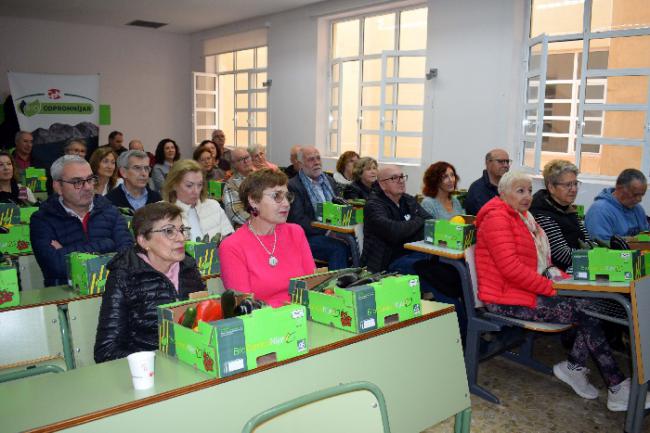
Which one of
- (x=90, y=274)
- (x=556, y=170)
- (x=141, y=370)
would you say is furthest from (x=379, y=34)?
(x=141, y=370)

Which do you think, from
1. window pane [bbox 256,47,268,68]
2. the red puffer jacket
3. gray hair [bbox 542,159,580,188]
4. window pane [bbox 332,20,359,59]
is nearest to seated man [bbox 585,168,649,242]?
gray hair [bbox 542,159,580,188]

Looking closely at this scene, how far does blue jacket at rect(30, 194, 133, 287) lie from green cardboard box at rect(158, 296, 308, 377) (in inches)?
54.5

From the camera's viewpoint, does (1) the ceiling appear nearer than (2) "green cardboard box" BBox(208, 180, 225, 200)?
No

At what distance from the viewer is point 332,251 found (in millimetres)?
4539

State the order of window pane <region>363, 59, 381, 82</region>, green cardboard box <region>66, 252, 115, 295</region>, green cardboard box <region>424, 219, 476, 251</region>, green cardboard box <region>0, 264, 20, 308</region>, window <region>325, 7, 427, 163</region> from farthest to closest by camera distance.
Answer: window pane <region>363, 59, 381, 82</region>
window <region>325, 7, 427, 163</region>
green cardboard box <region>424, 219, 476, 251</region>
green cardboard box <region>66, 252, 115, 295</region>
green cardboard box <region>0, 264, 20, 308</region>

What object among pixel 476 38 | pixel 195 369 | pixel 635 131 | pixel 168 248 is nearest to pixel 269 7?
pixel 476 38

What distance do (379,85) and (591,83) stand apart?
2.93 m

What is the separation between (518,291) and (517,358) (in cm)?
72

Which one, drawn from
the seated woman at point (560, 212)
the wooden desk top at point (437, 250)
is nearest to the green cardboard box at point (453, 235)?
the wooden desk top at point (437, 250)

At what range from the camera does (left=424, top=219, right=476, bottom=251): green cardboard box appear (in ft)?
10.8

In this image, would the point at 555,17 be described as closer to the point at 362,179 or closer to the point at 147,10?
the point at 362,179

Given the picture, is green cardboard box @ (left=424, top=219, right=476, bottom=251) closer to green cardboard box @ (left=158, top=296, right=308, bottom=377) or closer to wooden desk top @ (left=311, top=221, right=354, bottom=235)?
wooden desk top @ (left=311, top=221, right=354, bottom=235)

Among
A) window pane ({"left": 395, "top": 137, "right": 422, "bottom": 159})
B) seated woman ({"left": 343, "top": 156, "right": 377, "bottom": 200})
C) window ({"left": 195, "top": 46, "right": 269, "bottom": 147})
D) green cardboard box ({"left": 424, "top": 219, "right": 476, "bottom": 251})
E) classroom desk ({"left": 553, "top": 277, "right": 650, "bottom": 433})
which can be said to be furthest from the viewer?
window ({"left": 195, "top": 46, "right": 269, "bottom": 147})

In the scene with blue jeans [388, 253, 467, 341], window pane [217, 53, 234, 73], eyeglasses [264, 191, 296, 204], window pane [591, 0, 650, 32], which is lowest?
blue jeans [388, 253, 467, 341]
